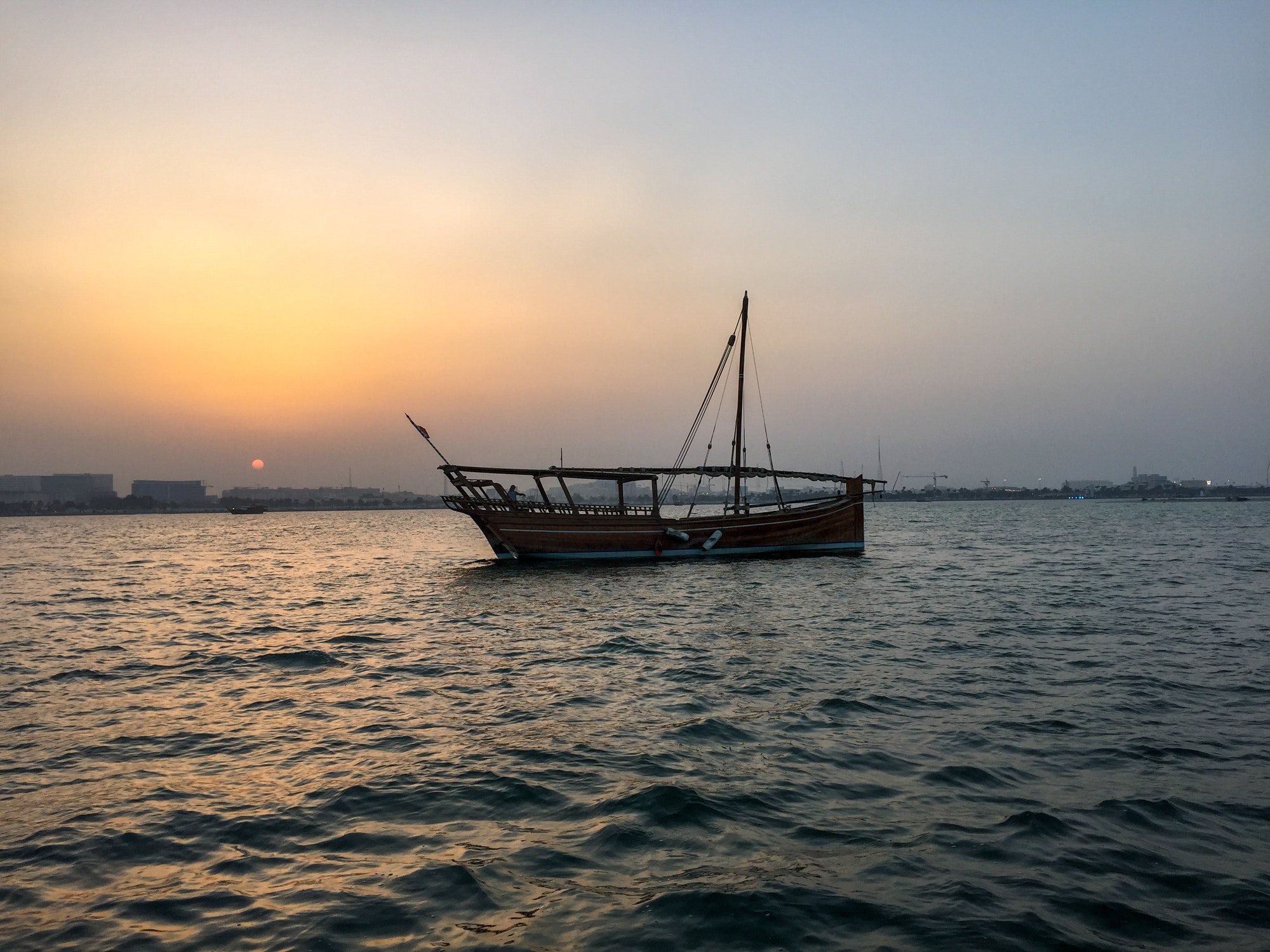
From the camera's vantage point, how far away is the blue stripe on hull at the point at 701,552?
34.8 m

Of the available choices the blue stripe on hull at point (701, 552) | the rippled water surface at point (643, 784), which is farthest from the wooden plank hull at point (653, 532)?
the rippled water surface at point (643, 784)

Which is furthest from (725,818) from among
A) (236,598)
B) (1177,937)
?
(236,598)

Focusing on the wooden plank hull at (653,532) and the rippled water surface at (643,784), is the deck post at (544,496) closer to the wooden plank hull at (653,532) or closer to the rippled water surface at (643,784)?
the wooden plank hull at (653,532)

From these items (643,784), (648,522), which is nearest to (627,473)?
→ (648,522)

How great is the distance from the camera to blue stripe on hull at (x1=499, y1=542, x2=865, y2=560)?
3478 cm

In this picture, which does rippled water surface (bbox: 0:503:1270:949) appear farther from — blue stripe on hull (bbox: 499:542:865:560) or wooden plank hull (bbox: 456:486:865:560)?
blue stripe on hull (bbox: 499:542:865:560)

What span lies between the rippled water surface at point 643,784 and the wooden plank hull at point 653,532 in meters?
14.9

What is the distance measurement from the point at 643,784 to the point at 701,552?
2879cm

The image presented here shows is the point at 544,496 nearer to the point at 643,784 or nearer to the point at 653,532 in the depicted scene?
the point at 653,532

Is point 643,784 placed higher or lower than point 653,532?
lower

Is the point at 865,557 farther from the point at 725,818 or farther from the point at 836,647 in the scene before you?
the point at 725,818

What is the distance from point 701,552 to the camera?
3625 cm

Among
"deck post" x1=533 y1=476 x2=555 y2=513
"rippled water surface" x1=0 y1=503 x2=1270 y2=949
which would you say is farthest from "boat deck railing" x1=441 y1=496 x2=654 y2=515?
"rippled water surface" x1=0 y1=503 x2=1270 y2=949

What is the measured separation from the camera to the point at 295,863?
5.96 meters
